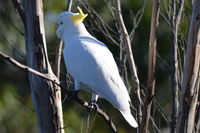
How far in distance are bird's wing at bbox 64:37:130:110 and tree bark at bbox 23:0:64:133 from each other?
1.19 ft

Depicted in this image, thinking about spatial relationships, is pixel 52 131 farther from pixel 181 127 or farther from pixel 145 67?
pixel 145 67

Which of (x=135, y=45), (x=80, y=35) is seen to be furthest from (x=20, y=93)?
(x=80, y=35)

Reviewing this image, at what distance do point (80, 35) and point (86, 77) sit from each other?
0.45m

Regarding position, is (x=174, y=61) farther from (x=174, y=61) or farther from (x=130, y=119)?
(x=130, y=119)

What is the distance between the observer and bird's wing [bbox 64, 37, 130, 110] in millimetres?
3744

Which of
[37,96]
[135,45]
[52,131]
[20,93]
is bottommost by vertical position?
[20,93]

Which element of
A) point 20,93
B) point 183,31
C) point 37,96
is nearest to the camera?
point 37,96

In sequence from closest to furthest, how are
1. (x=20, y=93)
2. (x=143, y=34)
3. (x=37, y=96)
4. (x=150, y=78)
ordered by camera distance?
(x=150, y=78), (x=37, y=96), (x=143, y=34), (x=20, y=93)

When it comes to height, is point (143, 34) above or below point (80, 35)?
below

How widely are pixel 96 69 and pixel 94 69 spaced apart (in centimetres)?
2

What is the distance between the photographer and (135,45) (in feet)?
28.2

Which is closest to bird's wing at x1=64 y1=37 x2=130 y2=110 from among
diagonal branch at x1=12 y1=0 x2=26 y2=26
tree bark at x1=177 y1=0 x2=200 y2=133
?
diagonal branch at x1=12 y1=0 x2=26 y2=26

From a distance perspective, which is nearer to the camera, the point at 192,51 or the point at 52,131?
the point at 192,51

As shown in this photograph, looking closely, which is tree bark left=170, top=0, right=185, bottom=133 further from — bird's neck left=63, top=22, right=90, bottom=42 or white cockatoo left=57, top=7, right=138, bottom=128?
bird's neck left=63, top=22, right=90, bottom=42
